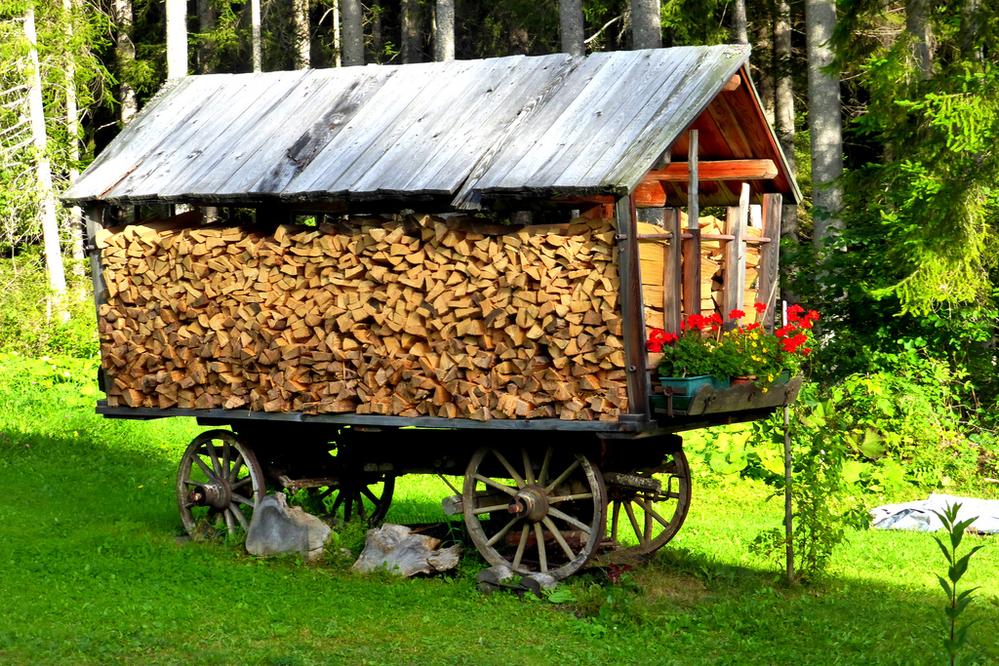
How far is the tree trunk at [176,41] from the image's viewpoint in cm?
1952

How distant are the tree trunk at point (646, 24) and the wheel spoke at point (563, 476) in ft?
30.8

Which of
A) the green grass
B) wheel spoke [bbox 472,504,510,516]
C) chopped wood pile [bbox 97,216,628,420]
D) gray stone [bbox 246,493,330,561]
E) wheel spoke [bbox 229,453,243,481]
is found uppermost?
chopped wood pile [bbox 97,216,628,420]

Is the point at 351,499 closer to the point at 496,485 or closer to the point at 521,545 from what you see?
the point at 496,485

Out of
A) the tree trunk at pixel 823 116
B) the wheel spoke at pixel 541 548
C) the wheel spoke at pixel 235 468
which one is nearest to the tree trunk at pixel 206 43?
the tree trunk at pixel 823 116

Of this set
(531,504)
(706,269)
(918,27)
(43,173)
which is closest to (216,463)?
(531,504)

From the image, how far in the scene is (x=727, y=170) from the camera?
1048cm

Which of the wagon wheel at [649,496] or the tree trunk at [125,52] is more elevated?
the tree trunk at [125,52]

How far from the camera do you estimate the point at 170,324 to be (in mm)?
10703

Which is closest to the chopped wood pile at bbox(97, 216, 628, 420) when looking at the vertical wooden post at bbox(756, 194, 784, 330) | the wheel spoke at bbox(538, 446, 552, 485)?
the wheel spoke at bbox(538, 446, 552, 485)

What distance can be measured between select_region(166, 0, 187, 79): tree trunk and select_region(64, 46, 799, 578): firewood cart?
27.1ft

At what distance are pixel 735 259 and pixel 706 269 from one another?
31cm

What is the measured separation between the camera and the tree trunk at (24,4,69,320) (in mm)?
22094

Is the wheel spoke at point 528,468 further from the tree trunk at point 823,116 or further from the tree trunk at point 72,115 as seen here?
the tree trunk at point 72,115

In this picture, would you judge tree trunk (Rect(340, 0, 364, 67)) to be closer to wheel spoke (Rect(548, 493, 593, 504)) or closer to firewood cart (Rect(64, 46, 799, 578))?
firewood cart (Rect(64, 46, 799, 578))
